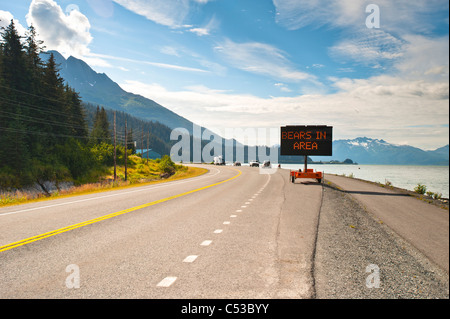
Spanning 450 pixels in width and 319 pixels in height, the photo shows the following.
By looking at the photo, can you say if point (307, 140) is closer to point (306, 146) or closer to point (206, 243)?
point (306, 146)

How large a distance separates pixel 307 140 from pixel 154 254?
20.8 meters

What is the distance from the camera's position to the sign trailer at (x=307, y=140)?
81.9 ft

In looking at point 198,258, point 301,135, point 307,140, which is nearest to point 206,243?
point 198,258

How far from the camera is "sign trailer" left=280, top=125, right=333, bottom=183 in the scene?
2497 cm

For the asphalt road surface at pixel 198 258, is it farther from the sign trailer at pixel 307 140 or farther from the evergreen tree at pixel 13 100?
the evergreen tree at pixel 13 100

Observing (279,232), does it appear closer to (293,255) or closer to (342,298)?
(293,255)

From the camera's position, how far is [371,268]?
5.57 meters

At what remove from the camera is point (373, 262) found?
604 centimetres

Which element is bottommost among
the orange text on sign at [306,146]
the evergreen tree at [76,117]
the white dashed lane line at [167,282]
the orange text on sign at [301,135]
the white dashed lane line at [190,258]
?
the white dashed lane line at [190,258]

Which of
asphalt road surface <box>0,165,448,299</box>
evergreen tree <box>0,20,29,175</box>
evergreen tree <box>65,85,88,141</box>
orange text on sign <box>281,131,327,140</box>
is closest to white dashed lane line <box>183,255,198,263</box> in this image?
asphalt road surface <box>0,165,448,299</box>

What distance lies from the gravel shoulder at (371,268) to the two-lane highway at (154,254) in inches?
13.8

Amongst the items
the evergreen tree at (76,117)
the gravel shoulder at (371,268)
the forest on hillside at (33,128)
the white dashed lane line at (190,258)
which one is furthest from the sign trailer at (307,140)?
the evergreen tree at (76,117)
